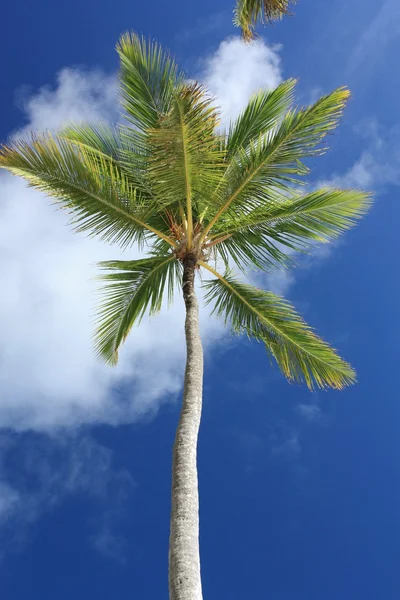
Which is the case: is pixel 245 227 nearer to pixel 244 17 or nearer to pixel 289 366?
pixel 289 366

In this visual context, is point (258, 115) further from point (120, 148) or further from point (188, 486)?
point (188, 486)

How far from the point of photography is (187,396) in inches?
339

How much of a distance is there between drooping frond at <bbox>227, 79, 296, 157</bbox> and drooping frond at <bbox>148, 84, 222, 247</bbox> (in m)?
1.23

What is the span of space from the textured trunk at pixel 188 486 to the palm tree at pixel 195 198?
44mm

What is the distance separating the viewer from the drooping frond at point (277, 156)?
9.71 metres

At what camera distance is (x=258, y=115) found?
35.9 ft

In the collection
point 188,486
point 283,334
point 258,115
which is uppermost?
point 258,115

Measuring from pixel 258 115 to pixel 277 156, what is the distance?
1320 mm

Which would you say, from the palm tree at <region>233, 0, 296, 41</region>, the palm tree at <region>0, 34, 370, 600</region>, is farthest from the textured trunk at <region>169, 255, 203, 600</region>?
the palm tree at <region>233, 0, 296, 41</region>

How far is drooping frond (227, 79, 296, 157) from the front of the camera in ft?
35.7

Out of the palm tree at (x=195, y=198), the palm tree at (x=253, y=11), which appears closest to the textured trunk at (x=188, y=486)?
the palm tree at (x=195, y=198)

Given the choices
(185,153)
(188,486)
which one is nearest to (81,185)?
(185,153)

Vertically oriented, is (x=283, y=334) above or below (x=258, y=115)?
below

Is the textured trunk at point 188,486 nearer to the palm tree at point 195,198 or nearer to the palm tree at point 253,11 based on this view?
the palm tree at point 195,198
